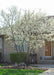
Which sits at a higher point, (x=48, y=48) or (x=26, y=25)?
(x=26, y=25)

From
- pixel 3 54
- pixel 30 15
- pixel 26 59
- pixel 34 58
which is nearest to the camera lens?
pixel 30 15

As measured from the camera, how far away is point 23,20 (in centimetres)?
1262

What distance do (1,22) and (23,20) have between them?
5.79ft

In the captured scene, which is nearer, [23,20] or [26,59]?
[23,20]

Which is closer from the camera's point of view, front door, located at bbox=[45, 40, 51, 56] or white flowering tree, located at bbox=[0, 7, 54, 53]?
white flowering tree, located at bbox=[0, 7, 54, 53]

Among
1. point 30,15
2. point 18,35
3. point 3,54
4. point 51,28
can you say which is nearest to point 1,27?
Result: point 18,35

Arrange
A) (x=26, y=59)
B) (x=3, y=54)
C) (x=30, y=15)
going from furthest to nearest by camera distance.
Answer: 1. (x=3, y=54)
2. (x=26, y=59)
3. (x=30, y=15)

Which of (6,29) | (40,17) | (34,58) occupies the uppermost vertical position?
(40,17)

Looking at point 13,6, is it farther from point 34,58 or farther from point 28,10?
Answer: point 34,58

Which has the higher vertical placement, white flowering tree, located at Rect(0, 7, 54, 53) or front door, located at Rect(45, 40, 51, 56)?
white flowering tree, located at Rect(0, 7, 54, 53)

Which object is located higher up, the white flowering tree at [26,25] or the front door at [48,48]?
the white flowering tree at [26,25]

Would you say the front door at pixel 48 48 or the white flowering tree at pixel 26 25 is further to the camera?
the front door at pixel 48 48

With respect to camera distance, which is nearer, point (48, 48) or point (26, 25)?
point (26, 25)

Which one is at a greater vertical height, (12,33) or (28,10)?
(28,10)
